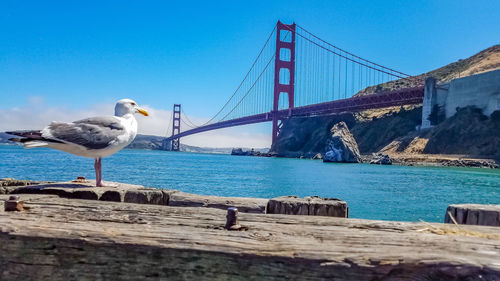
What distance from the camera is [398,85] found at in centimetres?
7319

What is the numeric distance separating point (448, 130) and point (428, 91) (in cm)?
598

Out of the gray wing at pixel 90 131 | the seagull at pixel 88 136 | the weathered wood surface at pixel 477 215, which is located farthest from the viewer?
the gray wing at pixel 90 131

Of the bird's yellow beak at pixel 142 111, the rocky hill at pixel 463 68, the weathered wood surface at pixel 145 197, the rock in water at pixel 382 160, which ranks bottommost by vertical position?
the rock in water at pixel 382 160

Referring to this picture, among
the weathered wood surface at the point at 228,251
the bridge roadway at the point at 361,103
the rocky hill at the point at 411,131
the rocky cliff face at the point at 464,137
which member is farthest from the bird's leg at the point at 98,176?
the bridge roadway at the point at 361,103

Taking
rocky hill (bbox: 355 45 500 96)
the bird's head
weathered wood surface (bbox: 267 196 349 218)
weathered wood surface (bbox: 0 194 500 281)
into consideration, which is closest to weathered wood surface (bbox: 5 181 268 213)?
weathered wood surface (bbox: 267 196 349 218)

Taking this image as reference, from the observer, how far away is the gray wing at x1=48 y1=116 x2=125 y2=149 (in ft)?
8.63

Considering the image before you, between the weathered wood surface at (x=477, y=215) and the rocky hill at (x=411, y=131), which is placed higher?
the rocky hill at (x=411, y=131)

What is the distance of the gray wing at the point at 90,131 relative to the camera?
2629 mm

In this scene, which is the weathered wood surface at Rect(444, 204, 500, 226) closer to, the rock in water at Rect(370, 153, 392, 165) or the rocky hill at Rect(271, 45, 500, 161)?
the rocky hill at Rect(271, 45, 500, 161)

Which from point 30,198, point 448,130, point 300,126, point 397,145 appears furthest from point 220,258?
point 300,126

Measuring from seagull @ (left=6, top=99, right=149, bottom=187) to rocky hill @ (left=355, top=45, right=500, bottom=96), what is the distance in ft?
192

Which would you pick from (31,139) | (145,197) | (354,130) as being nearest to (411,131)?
(354,130)

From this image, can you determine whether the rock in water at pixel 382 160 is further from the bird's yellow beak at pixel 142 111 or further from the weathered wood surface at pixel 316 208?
the weathered wood surface at pixel 316 208

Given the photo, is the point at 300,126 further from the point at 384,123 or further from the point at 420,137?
the point at 420,137
